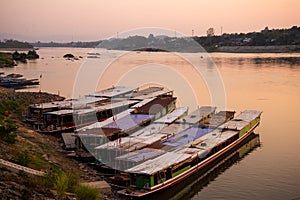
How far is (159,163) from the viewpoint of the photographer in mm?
13531

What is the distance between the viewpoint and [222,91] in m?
36.9

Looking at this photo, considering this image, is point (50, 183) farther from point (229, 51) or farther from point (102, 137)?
point (229, 51)

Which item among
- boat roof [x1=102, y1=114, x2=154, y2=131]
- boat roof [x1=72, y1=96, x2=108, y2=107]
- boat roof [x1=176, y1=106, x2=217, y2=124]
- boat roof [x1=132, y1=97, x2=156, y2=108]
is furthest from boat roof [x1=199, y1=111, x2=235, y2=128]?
boat roof [x1=72, y1=96, x2=108, y2=107]

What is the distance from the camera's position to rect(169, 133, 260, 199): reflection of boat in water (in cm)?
1422

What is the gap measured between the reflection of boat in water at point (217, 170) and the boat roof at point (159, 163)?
115cm

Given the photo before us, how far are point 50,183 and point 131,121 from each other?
1038 centimetres

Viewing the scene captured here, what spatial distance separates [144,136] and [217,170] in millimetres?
3686

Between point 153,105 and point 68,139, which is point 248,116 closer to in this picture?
point 153,105

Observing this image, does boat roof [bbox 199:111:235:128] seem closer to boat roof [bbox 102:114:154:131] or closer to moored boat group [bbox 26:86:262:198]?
moored boat group [bbox 26:86:262:198]

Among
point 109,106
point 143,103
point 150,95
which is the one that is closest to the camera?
point 109,106

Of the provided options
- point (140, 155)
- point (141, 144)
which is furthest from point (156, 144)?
point (140, 155)

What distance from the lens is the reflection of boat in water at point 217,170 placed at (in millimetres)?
14223

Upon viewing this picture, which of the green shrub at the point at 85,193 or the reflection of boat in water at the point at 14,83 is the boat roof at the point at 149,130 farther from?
the reflection of boat in water at the point at 14,83

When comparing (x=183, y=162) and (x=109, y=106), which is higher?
(x=109, y=106)
